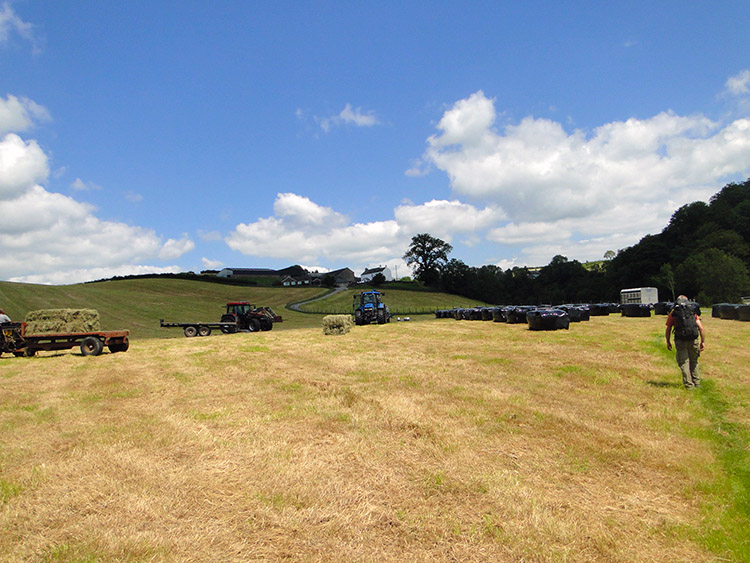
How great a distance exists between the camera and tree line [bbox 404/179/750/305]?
6531 centimetres

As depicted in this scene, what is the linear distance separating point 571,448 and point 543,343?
1319 centimetres

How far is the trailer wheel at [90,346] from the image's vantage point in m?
18.1

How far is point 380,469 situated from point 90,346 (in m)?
17.4

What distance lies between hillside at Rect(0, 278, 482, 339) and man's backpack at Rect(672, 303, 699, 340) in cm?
3303

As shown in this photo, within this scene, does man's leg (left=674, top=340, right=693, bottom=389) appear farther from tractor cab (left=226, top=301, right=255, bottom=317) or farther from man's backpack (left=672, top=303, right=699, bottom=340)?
tractor cab (left=226, top=301, right=255, bottom=317)

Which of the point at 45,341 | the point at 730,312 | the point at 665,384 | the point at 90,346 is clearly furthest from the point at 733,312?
the point at 45,341

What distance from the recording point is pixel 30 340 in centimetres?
1777

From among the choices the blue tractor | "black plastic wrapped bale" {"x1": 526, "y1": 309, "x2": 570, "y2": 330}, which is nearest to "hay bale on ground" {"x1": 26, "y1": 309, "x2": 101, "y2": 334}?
the blue tractor

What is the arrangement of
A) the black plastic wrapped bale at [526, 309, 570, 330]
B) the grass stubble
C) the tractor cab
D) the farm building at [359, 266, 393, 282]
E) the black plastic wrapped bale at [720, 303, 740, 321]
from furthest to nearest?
the farm building at [359, 266, 393, 282] → the tractor cab → the black plastic wrapped bale at [720, 303, 740, 321] → the black plastic wrapped bale at [526, 309, 570, 330] → the grass stubble

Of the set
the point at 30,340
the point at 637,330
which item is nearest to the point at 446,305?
the point at 637,330

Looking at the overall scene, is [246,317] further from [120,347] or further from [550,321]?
[550,321]

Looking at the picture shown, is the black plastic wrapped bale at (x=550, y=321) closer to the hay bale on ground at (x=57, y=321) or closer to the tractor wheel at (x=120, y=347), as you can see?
the tractor wheel at (x=120, y=347)

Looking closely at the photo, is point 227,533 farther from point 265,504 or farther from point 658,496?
point 658,496

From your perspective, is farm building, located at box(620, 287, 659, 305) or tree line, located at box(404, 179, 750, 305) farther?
tree line, located at box(404, 179, 750, 305)
